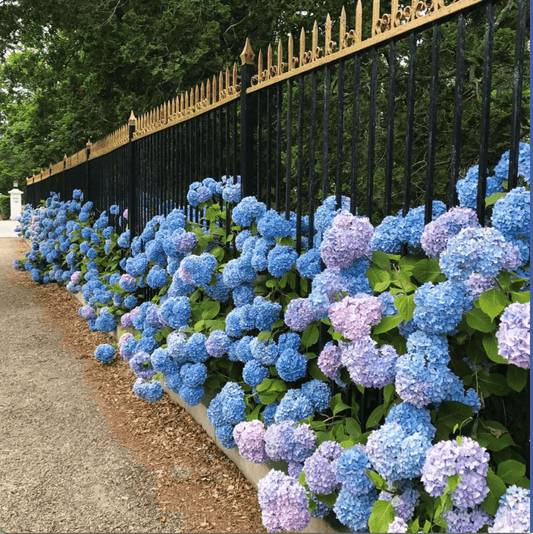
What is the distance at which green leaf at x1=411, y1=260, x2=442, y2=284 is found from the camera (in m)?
2.24

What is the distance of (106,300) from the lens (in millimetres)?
6930

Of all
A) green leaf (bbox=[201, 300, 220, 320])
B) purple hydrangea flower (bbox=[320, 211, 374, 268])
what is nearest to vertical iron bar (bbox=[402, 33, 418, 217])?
purple hydrangea flower (bbox=[320, 211, 374, 268])

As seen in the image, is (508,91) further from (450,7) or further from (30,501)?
(30,501)

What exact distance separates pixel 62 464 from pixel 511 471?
286cm

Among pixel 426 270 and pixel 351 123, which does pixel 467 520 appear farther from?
pixel 351 123

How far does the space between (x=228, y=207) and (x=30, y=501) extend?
230 centimetres

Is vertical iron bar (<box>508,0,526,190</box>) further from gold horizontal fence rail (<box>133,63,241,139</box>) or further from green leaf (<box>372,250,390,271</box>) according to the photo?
gold horizontal fence rail (<box>133,63,241,139</box>)

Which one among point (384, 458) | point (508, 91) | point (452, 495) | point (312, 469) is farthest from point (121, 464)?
point (508, 91)

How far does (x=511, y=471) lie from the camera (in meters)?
1.96

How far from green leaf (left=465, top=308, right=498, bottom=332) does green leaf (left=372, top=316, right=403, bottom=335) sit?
29cm

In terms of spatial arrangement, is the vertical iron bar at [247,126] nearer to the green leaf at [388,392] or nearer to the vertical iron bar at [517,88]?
the green leaf at [388,392]

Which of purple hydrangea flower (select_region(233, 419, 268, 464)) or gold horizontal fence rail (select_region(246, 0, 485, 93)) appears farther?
purple hydrangea flower (select_region(233, 419, 268, 464))

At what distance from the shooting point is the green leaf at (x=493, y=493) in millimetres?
1869

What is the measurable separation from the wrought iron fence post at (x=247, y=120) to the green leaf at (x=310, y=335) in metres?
1.35
